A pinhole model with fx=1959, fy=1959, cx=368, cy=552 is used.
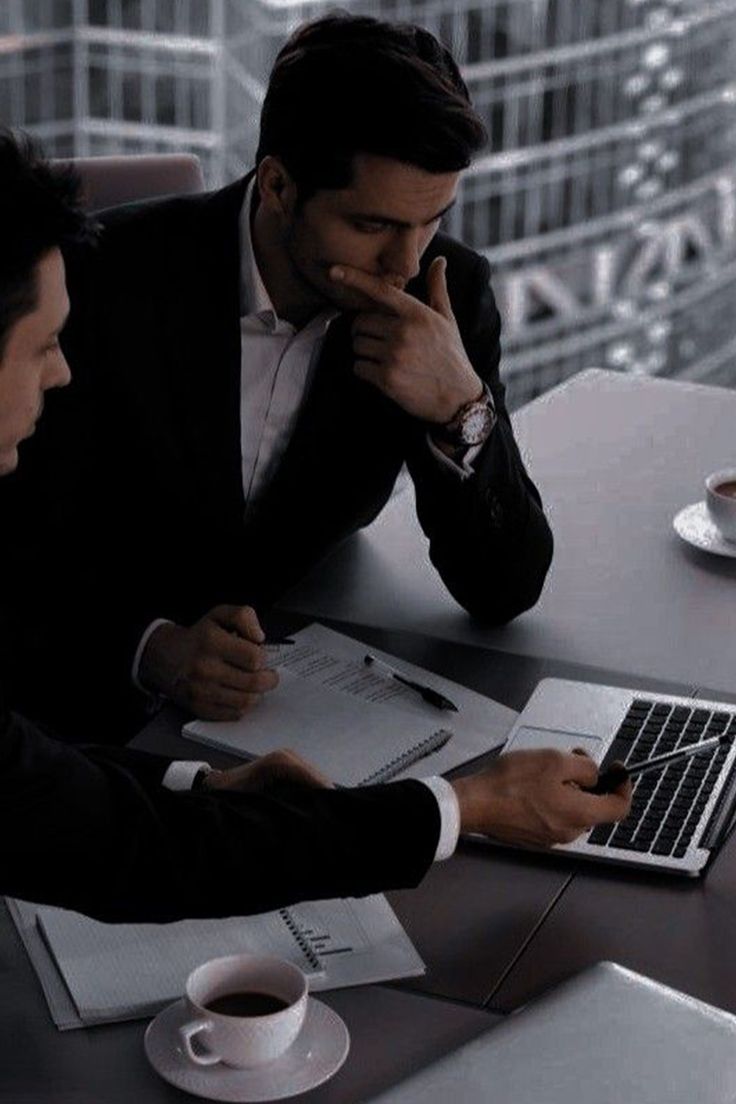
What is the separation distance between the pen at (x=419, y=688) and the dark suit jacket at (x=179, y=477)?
0.15 meters

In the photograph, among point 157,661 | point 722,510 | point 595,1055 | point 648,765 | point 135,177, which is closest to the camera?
point 595,1055

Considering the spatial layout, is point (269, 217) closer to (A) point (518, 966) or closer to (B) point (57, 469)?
(B) point (57, 469)

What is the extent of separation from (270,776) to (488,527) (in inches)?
20.1

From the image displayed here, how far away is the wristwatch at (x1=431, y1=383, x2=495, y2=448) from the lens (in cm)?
191

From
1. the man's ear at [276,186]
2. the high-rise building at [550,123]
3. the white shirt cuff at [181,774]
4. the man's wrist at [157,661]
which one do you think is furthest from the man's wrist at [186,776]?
the high-rise building at [550,123]

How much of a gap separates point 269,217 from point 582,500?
1.60ft

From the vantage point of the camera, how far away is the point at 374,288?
1906 millimetres

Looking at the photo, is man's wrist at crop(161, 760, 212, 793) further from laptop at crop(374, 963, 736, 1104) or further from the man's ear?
the man's ear

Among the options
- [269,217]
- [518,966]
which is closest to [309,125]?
[269,217]

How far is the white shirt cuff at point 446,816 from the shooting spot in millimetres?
1379

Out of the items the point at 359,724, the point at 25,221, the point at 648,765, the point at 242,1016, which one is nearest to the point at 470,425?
the point at 359,724

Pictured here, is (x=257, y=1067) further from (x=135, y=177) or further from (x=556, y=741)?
(x=135, y=177)

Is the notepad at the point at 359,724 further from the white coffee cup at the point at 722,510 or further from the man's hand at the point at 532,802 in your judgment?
the white coffee cup at the point at 722,510

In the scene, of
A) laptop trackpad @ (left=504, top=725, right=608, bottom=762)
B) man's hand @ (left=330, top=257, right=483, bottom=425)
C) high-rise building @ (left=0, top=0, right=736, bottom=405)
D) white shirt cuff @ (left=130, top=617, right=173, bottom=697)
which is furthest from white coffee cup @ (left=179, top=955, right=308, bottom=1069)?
high-rise building @ (left=0, top=0, right=736, bottom=405)
